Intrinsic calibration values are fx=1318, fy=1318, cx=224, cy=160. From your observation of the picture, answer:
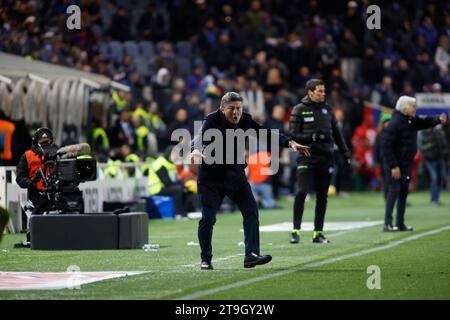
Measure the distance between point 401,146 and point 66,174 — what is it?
18.2 ft

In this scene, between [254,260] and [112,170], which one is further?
[112,170]

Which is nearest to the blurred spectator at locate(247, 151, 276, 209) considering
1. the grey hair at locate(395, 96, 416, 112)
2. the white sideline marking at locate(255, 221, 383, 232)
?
the white sideline marking at locate(255, 221, 383, 232)

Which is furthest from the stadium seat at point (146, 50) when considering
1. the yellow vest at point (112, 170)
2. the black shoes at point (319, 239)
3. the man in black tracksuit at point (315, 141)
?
the black shoes at point (319, 239)

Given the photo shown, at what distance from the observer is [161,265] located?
15.2 metres

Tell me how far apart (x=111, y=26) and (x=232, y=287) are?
2266 cm

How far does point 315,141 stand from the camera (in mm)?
18156

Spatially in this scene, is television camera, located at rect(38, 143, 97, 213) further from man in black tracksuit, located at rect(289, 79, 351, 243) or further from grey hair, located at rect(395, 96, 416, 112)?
grey hair, located at rect(395, 96, 416, 112)

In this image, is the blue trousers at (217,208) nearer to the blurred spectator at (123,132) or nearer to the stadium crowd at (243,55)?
the stadium crowd at (243,55)

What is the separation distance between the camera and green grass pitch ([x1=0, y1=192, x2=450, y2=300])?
12.2 m

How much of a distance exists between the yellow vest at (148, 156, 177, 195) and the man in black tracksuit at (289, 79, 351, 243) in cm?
791

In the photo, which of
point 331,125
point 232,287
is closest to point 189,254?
point 331,125

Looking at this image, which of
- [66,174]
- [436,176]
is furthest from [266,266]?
[436,176]

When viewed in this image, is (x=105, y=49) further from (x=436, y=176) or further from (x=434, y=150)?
(x=436, y=176)
